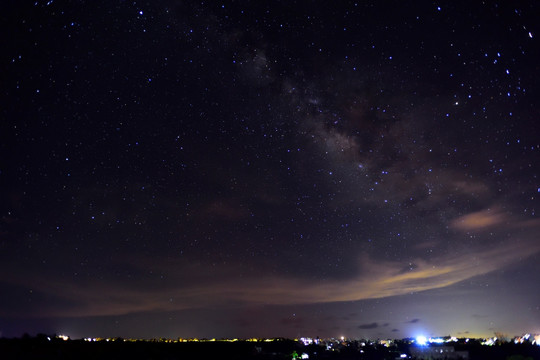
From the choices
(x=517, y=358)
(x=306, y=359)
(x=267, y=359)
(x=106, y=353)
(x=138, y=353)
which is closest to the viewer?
(x=517, y=358)

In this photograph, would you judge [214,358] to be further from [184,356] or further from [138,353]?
[138,353]

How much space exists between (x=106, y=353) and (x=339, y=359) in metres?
40.2

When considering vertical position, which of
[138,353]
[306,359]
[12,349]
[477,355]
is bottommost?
[477,355]

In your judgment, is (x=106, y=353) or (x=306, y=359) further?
(x=306, y=359)

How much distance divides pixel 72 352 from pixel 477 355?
3204 inches

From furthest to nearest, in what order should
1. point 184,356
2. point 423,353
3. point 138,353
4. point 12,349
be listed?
point 423,353 < point 184,356 < point 138,353 < point 12,349

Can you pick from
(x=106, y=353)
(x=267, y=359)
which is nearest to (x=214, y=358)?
(x=267, y=359)

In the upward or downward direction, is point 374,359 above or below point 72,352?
below

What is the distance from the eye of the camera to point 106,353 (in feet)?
146

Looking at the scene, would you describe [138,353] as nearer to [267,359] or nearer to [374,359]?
[267,359]

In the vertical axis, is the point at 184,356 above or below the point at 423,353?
above

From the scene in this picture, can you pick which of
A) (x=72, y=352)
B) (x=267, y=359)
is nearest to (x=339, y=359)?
(x=267, y=359)

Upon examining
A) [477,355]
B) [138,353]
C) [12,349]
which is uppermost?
[12,349]

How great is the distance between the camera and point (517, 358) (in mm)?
34844
